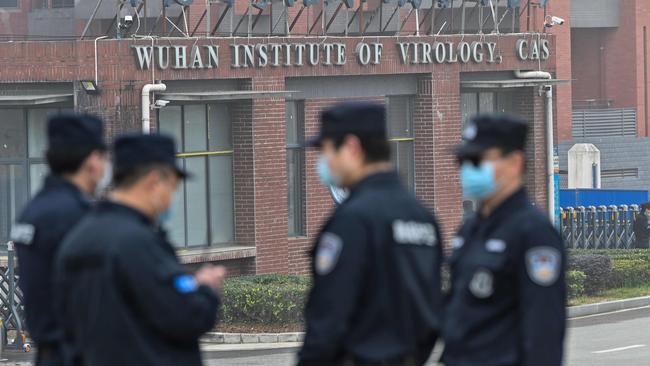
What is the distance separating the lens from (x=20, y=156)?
2714 cm

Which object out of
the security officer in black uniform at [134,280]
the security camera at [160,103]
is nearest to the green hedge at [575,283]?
the security camera at [160,103]

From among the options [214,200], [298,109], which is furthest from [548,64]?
[214,200]

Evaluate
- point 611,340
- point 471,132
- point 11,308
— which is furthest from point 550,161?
point 471,132

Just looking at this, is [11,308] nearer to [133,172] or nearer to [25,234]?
[25,234]

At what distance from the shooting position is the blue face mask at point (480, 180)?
6.64m

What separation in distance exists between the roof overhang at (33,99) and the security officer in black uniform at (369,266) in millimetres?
19891

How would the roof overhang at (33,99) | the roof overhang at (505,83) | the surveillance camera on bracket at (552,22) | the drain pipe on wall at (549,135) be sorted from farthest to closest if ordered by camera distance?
1. the surveillance camera on bracket at (552,22)
2. the drain pipe on wall at (549,135)
3. the roof overhang at (505,83)
4. the roof overhang at (33,99)

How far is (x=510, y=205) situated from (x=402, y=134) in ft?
82.8

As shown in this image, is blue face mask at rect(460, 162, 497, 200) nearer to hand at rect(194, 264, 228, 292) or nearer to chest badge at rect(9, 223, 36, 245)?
hand at rect(194, 264, 228, 292)

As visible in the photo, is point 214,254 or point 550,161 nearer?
point 214,254

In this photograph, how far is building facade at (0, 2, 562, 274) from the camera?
26172 millimetres

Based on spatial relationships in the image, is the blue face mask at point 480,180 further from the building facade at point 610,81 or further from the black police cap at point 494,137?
the building facade at point 610,81

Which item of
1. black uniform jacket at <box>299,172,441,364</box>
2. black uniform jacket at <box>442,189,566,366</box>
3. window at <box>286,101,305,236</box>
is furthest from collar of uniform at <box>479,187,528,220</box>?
window at <box>286,101,305,236</box>

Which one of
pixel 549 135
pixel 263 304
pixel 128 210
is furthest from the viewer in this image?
pixel 549 135
